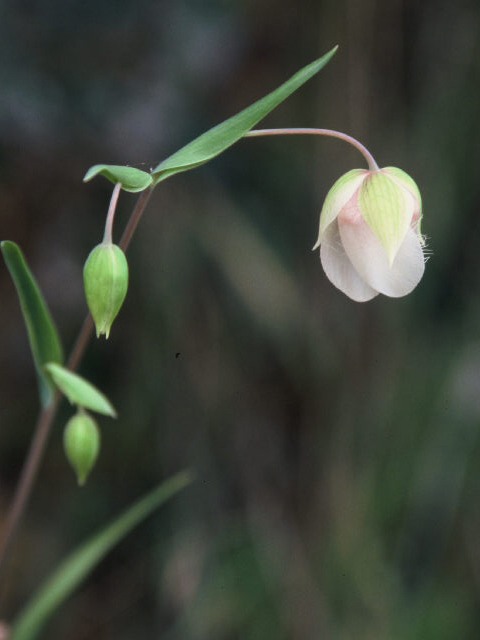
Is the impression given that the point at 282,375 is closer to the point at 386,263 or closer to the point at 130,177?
the point at 386,263

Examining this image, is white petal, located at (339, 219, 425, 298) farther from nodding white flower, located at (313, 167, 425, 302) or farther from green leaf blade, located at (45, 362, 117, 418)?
green leaf blade, located at (45, 362, 117, 418)

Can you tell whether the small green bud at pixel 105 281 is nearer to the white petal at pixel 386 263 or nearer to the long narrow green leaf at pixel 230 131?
the long narrow green leaf at pixel 230 131

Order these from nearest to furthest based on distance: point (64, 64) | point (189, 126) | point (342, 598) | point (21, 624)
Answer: point (21, 624), point (64, 64), point (189, 126), point (342, 598)

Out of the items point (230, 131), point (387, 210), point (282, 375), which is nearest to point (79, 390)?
point (230, 131)

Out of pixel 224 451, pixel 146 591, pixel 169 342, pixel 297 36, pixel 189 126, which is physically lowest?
pixel 146 591

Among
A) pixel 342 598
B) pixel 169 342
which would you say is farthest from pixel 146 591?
pixel 169 342

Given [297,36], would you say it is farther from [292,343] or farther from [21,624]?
[21,624]

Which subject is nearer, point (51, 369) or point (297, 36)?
point (51, 369)
